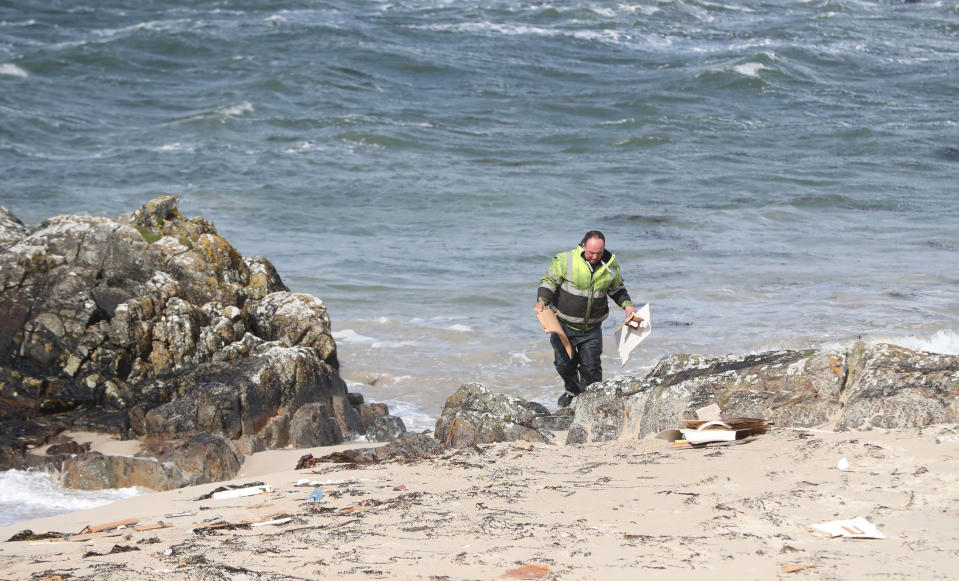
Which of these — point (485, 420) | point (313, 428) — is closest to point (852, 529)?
point (485, 420)

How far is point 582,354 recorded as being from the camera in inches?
375

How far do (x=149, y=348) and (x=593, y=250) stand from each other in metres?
3.99

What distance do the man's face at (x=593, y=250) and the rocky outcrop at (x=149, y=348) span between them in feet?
8.02

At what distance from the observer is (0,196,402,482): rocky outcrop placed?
8.63 metres

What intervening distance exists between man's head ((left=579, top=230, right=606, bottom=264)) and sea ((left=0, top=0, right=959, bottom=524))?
7.24 ft

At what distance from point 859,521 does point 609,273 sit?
4.55 m

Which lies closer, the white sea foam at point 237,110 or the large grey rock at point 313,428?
the large grey rock at point 313,428

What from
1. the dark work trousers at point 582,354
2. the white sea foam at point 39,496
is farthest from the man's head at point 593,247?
the white sea foam at point 39,496

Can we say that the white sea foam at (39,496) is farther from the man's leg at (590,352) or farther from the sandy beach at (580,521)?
the man's leg at (590,352)

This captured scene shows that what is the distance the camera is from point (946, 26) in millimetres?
41188

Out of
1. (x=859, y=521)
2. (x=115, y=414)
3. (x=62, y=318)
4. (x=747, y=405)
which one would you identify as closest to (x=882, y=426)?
(x=747, y=405)

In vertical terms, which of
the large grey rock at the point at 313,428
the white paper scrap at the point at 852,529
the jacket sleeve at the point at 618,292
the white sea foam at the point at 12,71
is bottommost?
the large grey rock at the point at 313,428

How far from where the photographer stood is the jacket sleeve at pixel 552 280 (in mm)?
9117

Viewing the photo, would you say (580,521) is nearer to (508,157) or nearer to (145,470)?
(145,470)
